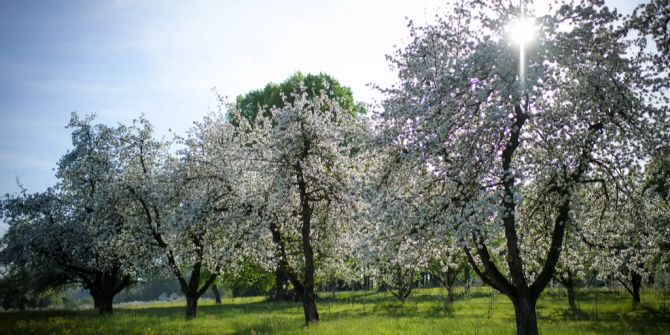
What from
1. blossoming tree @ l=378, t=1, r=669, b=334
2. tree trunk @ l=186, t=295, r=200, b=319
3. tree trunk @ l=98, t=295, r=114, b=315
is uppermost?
blossoming tree @ l=378, t=1, r=669, b=334

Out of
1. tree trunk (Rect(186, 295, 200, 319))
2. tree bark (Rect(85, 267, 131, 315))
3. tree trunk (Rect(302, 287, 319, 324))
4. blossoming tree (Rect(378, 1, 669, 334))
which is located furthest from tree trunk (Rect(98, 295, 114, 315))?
blossoming tree (Rect(378, 1, 669, 334))

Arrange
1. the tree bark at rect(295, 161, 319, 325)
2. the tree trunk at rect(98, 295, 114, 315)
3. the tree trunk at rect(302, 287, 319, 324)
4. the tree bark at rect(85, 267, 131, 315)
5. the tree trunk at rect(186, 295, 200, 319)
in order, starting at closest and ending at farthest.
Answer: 1. the tree bark at rect(295, 161, 319, 325)
2. the tree trunk at rect(302, 287, 319, 324)
3. the tree trunk at rect(186, 295, 200, 319)
4. the tree trunk at rect(98, 295, 114, 315)
5. the tree bark at rect(85, 267, 131, 315)

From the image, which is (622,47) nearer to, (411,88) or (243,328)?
(411,88)

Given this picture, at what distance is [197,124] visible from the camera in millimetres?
28781

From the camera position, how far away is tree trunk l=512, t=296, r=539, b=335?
593 inches

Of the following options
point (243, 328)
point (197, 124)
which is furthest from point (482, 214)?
point (197, 124)

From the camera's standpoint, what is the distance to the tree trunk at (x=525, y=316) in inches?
593

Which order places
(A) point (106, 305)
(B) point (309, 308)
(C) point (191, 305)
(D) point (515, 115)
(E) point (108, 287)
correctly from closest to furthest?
1. (D) point (515, 115)
2. (B) point (309, 308)
3. (C) point (191, 305)
4. (A) point (106, 305)
5. (E) point (108, 287)

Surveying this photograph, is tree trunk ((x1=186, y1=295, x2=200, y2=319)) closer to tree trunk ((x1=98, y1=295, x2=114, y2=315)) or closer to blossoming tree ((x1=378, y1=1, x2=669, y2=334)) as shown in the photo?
tree trunk ((x1=98, y1=295, x2=114, y2=315))

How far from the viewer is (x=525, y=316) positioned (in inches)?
601

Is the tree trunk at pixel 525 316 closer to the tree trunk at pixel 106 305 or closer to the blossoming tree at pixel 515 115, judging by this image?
the blossoming tree at pixel 515 115

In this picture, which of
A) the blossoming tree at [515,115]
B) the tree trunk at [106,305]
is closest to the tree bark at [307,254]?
the blossoming tree at [515,115]

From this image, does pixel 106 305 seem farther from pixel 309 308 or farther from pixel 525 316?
pixel 525 316

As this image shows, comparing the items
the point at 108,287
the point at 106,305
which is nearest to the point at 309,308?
the point at 106,305
